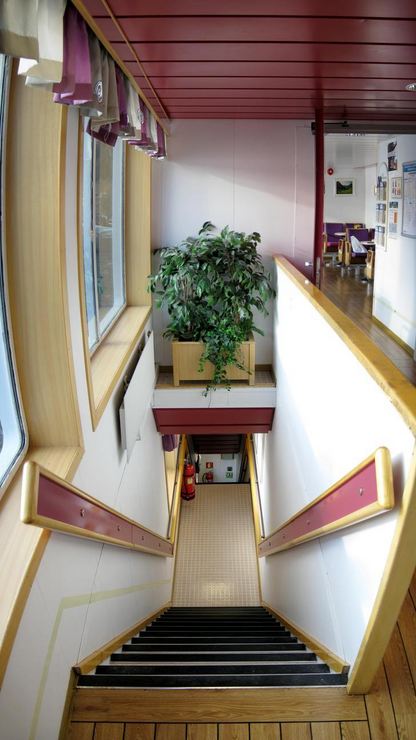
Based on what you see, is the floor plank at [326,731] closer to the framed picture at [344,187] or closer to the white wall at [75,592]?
the white wall at [75,592]

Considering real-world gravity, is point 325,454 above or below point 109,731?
above

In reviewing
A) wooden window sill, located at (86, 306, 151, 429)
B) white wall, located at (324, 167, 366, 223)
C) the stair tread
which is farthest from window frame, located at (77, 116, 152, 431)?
white wall, located at (324, 167, 366, 223)

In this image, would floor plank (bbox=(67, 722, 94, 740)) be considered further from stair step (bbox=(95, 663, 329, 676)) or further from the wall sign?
the wall sign

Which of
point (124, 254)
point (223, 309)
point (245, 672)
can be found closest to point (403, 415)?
point (245, 672)

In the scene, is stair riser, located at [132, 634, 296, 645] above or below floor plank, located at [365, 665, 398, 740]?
below

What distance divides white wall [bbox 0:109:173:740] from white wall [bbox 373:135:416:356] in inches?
148

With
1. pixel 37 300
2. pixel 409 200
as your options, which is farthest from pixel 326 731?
pixel 409 200

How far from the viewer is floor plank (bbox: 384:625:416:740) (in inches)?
96.3

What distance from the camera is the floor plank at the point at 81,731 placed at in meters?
2.46

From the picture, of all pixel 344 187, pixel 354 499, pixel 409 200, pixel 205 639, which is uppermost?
pixel 344 187

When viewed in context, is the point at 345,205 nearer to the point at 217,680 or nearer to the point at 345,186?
the point at 345,186

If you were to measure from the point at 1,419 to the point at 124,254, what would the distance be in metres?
3.64

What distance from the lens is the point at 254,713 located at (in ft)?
8.39

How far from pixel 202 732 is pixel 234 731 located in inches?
5.7
